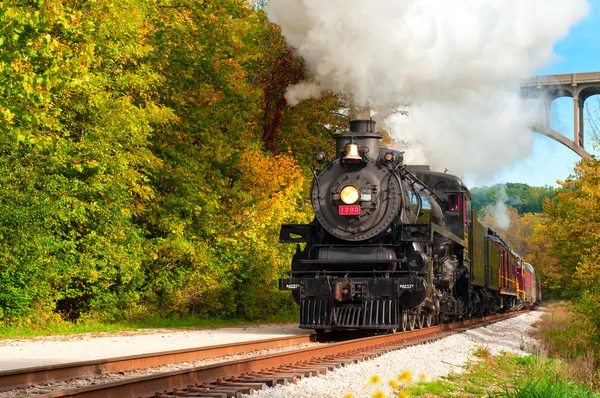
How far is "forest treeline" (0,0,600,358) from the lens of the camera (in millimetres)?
13872

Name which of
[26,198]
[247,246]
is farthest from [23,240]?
[247,246]

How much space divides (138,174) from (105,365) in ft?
31.6

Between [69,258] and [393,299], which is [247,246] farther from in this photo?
[393,299]

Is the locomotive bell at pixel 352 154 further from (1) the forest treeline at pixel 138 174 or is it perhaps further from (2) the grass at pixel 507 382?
(2) the grass at pixel 507 382

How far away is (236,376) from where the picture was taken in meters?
8.04

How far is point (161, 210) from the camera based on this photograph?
1956 cm

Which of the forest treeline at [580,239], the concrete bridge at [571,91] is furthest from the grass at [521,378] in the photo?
the concrete bridge at [571,91]

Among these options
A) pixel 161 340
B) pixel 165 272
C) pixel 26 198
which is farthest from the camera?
pixel 165 272

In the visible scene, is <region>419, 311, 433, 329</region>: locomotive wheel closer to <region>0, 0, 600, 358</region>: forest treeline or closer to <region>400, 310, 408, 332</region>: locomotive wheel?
<region>400, 310, 408, 332</region>: locomotive wheel

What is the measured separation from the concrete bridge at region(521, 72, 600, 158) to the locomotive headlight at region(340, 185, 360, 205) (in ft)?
74.0

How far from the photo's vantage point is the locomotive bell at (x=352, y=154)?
46.9 feet

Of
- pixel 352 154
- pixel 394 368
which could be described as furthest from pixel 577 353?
pixel 394 368

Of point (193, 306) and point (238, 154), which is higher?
point (238, 154)

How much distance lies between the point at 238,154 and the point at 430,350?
11112mm
